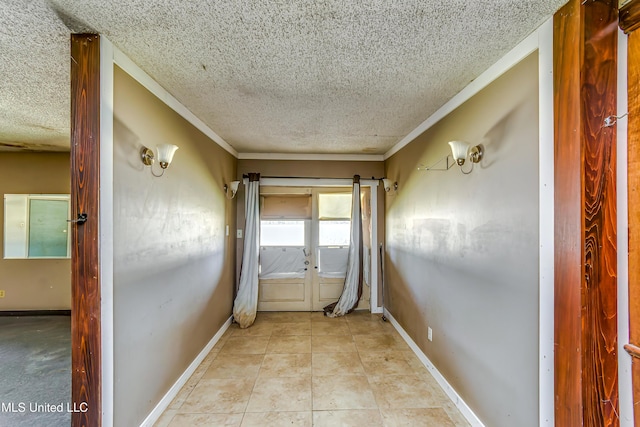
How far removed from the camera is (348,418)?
1905 mm

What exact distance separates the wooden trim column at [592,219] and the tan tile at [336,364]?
168 centimetres

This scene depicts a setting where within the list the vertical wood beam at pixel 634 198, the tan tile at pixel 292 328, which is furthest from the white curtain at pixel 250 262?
the vertical wood beam at pixel 634 198

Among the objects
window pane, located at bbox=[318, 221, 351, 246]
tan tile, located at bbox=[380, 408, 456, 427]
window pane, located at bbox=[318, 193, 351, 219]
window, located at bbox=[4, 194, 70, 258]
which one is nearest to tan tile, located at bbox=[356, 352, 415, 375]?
tan tile, located at bbox=[380, 408, 456, 427]

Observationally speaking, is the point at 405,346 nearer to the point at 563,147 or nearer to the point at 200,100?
the point at 563,147

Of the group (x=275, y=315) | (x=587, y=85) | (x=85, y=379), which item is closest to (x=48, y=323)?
(x=275, y=315)

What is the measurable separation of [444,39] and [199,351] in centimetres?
318

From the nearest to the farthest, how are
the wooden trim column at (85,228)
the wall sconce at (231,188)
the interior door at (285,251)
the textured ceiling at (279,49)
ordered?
the textured ceiling at (279,49)
the wooden trim column at (85,228)
the wall sconce at (231,188)
the interior door at (285,251)

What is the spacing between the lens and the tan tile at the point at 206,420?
1.85 m

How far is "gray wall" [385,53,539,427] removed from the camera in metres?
1.39

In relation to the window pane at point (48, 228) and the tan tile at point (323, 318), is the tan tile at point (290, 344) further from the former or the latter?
the window pane at point (48, 228)

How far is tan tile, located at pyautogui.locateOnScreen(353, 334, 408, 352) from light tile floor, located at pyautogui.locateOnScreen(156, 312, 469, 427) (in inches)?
0.4

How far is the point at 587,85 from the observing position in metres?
1.10

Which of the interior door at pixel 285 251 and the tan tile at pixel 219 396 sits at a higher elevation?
the interior door at pixel 285 251

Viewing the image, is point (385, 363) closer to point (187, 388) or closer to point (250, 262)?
point (187, 388)
